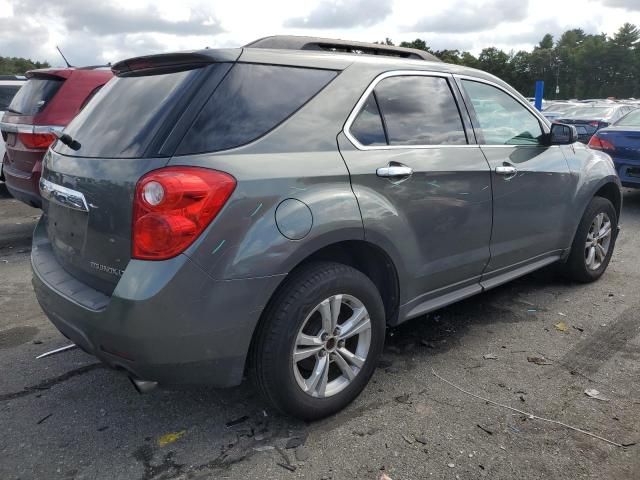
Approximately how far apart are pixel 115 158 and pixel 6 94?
7.70 metres

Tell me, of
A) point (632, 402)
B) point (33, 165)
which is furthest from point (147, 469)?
point (33, 165)

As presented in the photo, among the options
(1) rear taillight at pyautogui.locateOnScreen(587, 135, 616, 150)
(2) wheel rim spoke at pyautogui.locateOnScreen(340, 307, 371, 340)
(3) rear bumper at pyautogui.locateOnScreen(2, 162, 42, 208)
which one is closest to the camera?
(2) wheel rim spoke at pyautogui.locateOnScreen(340, 307, 371, 340)

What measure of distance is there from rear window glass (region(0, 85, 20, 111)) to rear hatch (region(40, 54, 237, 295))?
702 cm

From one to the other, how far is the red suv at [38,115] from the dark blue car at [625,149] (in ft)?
22.4

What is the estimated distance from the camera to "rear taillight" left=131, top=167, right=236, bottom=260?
2.33m

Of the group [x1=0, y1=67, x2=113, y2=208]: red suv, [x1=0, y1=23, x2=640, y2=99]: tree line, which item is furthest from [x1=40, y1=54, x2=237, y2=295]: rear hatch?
[x1=0, y1=23, x2=640, y2=99]: tree line

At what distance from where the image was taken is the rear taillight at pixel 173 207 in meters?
2.33

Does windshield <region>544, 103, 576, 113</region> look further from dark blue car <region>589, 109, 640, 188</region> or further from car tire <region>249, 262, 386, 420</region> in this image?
car tire <region>249, 262, 386, 420</region>

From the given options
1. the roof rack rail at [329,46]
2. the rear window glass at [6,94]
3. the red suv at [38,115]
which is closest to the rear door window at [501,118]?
the roof rack rail at [329,46]

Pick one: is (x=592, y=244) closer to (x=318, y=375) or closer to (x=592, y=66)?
(x=318, y=375)

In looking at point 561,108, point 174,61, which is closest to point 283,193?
point 174,61

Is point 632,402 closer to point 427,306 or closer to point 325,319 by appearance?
point 427,306

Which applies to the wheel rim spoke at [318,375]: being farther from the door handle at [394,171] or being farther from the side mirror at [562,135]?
the side mirror at [562,135]

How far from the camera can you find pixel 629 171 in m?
→ 8.30
